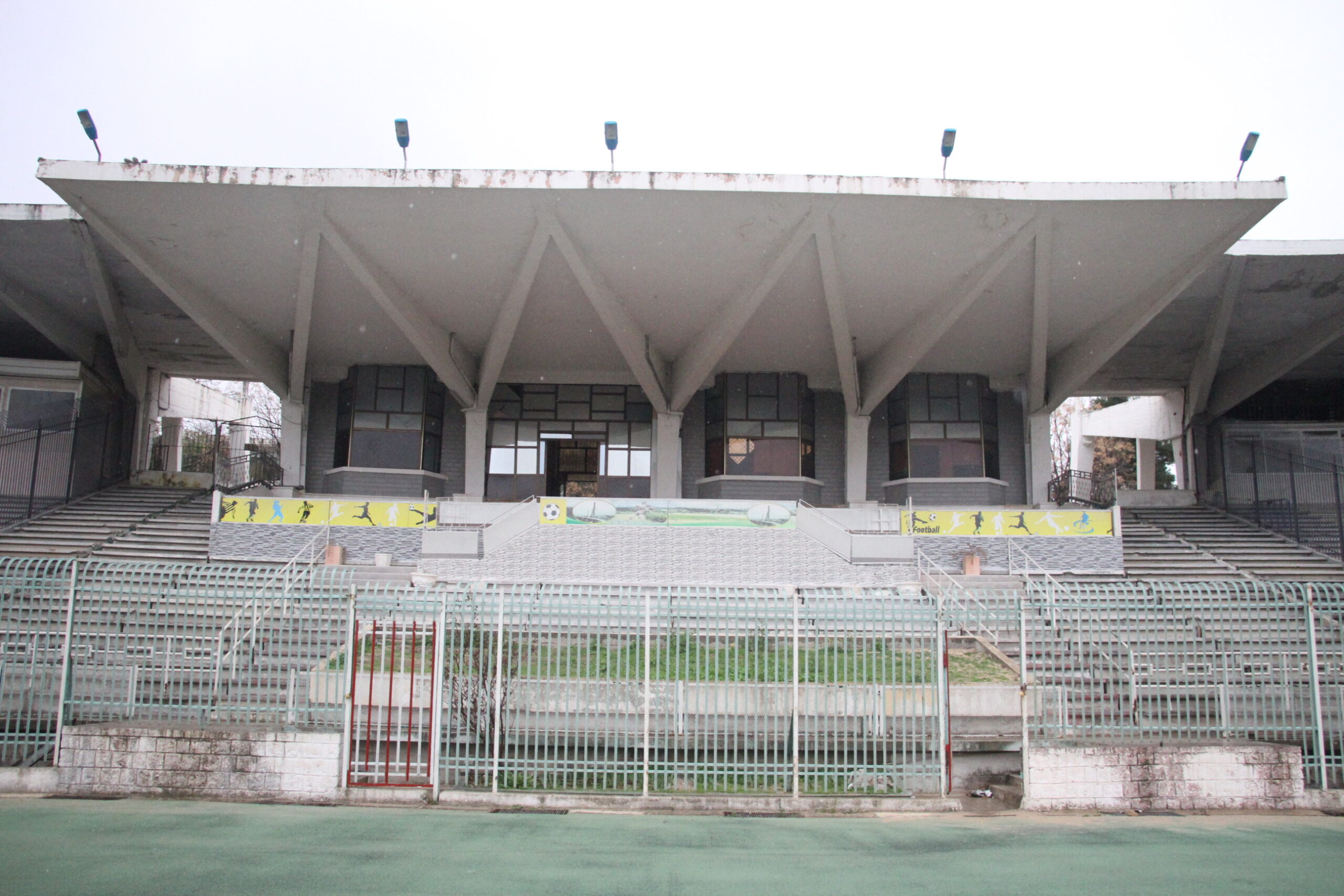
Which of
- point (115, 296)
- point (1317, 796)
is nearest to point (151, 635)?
point (1317, 796)

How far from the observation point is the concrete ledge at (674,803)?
22.2 ft

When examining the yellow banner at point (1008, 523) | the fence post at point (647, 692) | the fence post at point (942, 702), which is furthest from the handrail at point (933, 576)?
the fence post at point (647, 692)

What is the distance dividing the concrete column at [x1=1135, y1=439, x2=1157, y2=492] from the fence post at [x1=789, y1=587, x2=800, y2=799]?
91.4 ft

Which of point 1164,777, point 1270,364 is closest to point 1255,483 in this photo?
point 1270,364

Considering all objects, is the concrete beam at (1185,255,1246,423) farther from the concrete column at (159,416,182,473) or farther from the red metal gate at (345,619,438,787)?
the concrete column at (159,416,182,473)

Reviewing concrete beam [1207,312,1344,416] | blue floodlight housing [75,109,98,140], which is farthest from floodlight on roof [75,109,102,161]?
concrete beam [1207,312,1344,416]

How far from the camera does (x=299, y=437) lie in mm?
21578

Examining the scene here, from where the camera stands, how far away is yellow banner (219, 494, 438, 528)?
53.7 feet

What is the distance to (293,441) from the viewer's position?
21500 mm

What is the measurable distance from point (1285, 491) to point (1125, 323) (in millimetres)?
7224

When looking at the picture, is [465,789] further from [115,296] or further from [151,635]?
[115,296]

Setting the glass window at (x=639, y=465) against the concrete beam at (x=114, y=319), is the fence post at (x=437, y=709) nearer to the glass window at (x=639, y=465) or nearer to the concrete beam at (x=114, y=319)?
the glass window at (x=639, y=465)

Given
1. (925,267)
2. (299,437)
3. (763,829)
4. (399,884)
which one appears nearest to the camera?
(399,884)

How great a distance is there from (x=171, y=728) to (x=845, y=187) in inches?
527
